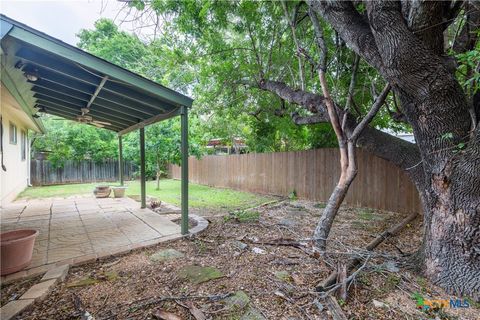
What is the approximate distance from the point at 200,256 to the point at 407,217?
4.47 meters

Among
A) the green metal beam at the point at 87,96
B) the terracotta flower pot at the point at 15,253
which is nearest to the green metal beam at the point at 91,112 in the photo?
the green metal beam at the point at 87,96

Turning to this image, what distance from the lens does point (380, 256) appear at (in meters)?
2.89

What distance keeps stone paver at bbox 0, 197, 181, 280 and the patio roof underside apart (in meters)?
2.04

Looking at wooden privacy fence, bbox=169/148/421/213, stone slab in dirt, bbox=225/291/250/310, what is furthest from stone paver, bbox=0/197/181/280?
wooden privacy fence, bbox=169/148/421/213

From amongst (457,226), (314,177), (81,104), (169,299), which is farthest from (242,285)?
(314,177)

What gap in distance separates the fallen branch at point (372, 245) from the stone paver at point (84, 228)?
2.32m

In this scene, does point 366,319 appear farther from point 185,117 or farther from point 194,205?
point 194,205

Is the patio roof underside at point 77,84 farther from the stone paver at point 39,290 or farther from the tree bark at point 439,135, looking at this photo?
the tree bark at point 439,135

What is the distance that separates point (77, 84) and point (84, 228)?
2.50m

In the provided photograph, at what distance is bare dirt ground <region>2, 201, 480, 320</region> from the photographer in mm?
1981

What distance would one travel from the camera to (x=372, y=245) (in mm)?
3346

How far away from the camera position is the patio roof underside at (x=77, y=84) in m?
2.49

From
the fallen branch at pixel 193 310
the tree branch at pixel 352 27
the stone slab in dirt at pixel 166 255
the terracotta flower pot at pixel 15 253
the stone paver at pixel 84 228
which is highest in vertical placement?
the tree branch at pixel 352 27

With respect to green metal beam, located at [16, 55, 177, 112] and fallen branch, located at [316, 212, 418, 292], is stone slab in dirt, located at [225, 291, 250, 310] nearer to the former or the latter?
fallen branch, located at [316, 212, 418, 292]
